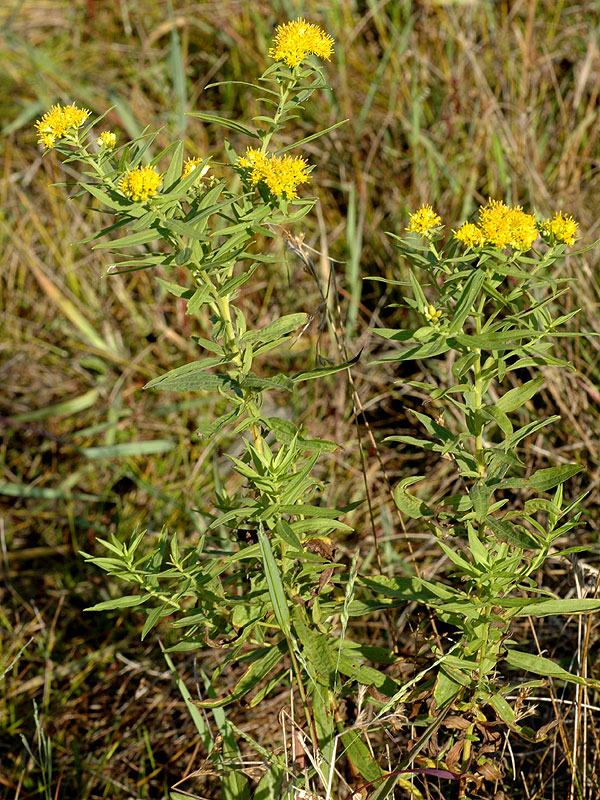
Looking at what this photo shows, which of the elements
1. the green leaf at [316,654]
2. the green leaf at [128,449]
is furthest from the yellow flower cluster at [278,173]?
the green leaf at [128,449]

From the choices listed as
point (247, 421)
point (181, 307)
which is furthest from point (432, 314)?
point (181, 307)

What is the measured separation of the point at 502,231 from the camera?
4.49 feet

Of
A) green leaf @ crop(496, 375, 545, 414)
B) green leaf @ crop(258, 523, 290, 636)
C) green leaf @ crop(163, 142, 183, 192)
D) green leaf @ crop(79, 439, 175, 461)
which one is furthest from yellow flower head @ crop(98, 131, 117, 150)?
green leaf @ crop(79, 439, 175, 461)

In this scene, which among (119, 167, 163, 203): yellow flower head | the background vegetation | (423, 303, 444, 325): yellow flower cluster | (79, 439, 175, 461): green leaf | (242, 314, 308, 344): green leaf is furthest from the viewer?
(79, 439, 175, 461): green leaf

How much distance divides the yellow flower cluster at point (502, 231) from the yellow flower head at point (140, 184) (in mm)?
514

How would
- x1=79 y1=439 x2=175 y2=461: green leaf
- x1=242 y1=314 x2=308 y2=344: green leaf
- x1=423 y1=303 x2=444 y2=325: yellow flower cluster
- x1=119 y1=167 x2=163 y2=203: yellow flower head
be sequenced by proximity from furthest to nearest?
x1=79 y1=439 x2=175 y2=461: green leaf → x1=242 y1=314 x2=308 y2=344: green leaf → x1=423 y1=303 x2=444 y2=325: yellow flower cluster → x1=119 y1=167 x2=163 y2=203: yellow flower head

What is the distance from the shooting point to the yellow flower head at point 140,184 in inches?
51.5

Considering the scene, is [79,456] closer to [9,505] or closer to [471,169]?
[9,505]

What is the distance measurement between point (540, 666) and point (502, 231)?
80 centimetres

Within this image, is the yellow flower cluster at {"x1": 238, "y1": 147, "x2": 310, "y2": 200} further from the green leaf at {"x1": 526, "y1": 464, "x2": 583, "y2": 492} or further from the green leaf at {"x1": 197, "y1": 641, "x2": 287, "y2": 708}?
the green leaf at {"x1": 197, "y1": 641, "x2": 287, "y2": 708}

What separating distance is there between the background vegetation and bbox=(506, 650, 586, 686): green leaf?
47 centimetres

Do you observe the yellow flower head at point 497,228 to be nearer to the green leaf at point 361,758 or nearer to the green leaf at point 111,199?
the green leaf at point 111,199

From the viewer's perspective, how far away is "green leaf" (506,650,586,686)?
1.48 m

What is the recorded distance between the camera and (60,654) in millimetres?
2533
